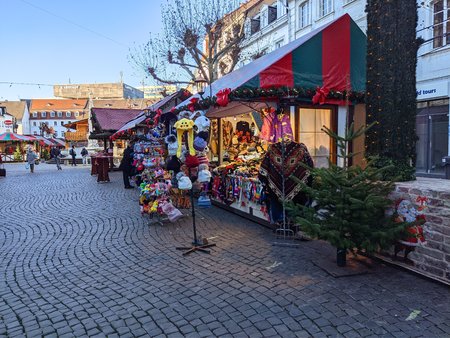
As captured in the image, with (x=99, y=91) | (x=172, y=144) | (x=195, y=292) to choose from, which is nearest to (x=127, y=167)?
(x=172, y=144)

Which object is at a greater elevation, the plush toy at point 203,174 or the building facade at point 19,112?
the building facade at point 19,112

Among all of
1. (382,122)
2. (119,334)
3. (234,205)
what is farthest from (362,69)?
(119,334)

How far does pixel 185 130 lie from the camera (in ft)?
21.4

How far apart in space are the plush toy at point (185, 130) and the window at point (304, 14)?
18505 millimetres

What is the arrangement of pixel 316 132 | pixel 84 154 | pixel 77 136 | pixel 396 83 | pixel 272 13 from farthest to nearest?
pixel 77 136 → pixel 84 154 → pixel 272 13 → pixel 316 132 → pixel 396 83

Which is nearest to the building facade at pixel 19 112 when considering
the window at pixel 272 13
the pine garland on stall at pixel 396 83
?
the window at pixel 272 13

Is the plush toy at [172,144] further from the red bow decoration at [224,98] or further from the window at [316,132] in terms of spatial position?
the window at [316,132]

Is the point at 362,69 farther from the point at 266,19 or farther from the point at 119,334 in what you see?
the point at 266,19

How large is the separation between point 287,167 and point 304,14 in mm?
19815

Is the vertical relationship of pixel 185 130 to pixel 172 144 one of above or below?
above

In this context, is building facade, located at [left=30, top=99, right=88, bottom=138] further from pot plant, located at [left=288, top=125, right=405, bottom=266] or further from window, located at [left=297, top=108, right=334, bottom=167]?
pot plant, located at [left=288, top=125, right=405, bottom=266]

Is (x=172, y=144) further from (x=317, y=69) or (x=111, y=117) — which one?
(x=111, y=117)

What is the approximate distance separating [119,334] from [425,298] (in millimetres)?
2949

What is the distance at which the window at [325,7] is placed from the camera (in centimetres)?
2047
